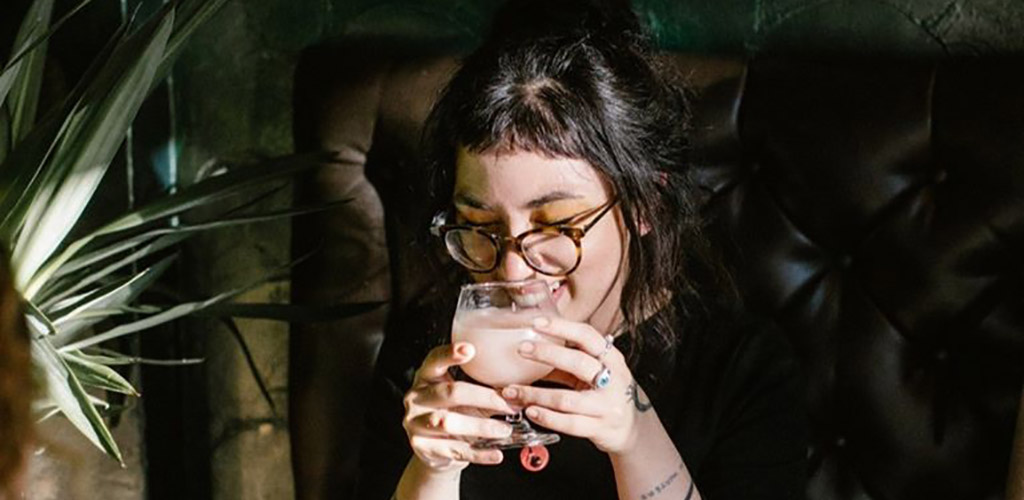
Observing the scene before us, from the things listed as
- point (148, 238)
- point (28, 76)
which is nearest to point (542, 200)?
point (148, 238)

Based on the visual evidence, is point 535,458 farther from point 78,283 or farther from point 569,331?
point 78,283

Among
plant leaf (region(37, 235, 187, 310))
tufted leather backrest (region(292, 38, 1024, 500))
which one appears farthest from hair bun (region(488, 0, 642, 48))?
plant leaf (region(37, 235, 187, 310))

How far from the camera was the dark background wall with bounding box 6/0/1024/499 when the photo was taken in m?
2.11

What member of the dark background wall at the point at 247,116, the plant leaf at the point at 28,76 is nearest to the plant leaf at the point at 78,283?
the plant leaf at the point at 28,76

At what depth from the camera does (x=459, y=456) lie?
4.92ft

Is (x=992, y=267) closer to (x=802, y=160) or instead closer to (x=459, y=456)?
(x=802, y=160)

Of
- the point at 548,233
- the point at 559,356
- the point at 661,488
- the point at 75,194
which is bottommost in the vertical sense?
the point at 661,488

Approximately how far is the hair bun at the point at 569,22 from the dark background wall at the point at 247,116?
321mm

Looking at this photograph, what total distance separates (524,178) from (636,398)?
0.30 metres

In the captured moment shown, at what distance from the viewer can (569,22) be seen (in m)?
1.81

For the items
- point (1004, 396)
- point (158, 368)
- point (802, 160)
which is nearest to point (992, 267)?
point (1004, 396)

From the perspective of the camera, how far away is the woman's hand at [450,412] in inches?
56.6

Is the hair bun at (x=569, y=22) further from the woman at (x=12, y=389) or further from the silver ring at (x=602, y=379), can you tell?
the woman at (x=12, y=389)

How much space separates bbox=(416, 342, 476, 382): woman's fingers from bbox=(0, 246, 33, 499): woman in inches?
24.6
